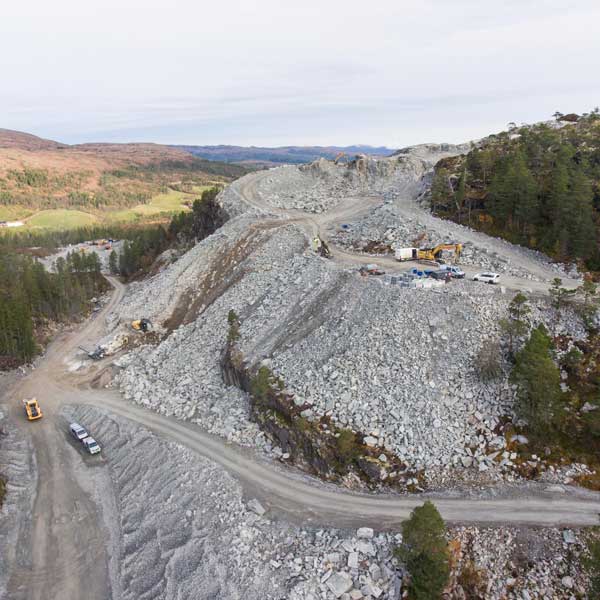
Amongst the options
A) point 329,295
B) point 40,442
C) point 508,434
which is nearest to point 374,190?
point 329,295

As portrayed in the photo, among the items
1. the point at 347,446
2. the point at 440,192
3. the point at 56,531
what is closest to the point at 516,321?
the point at 347,446

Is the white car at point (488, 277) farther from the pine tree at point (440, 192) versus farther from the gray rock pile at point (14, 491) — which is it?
the gray rock pile at point (14, 491)

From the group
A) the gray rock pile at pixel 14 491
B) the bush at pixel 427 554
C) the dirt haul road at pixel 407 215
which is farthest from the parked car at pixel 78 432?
the dirt haul road at pixel 407 215

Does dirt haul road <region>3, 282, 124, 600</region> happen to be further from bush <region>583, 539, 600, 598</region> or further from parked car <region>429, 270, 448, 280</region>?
parked car <region>429, 270, 448, 280</region>

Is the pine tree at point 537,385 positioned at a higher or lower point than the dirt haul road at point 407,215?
lower

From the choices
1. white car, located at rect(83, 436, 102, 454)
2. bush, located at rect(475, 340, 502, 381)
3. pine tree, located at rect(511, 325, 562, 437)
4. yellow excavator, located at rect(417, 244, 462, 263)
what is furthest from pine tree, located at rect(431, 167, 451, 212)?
white car, located at rect(83, 436, 102, 454)

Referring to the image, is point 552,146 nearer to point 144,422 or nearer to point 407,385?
point 407,385
